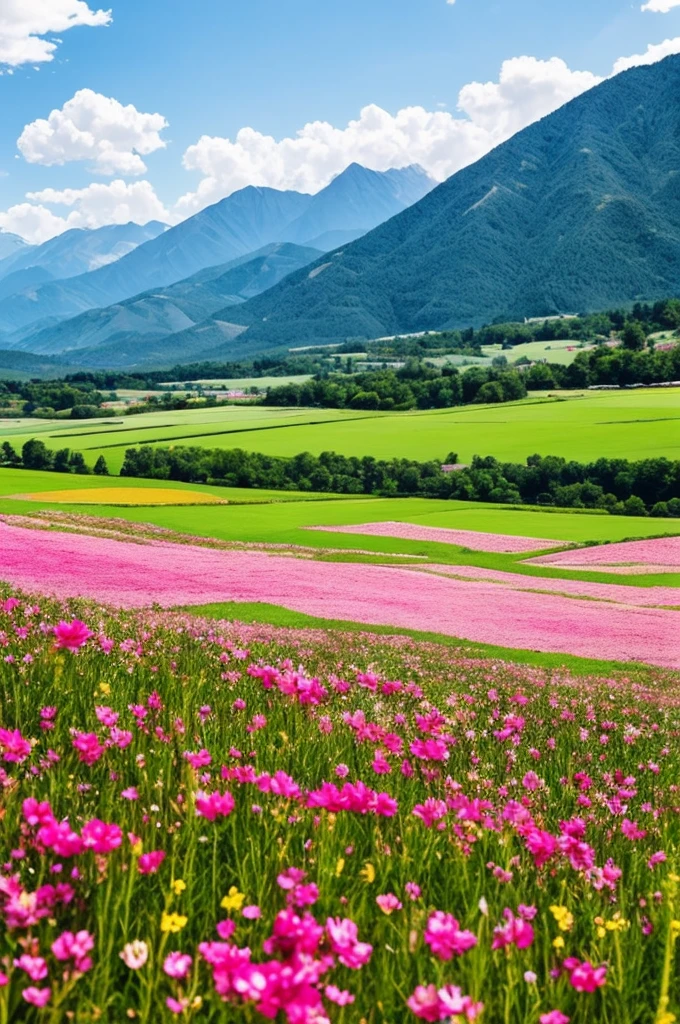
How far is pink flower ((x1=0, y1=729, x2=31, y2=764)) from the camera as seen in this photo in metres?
3.66

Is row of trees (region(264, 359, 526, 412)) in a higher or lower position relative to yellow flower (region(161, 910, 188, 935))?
higher

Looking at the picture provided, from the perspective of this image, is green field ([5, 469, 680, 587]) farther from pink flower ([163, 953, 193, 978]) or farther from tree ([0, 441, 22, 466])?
pink flower ([163, 953, 193, 978])

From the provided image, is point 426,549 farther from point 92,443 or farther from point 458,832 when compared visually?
point 92,443

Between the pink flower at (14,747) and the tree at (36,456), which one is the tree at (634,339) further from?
the pink flower at (14,747)

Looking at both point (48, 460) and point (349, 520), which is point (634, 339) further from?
point (349, 520)

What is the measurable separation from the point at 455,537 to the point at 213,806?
48.8 metres

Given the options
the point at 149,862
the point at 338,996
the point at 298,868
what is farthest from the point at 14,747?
the point at 338,996

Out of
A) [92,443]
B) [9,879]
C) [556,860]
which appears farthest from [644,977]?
[92,443]

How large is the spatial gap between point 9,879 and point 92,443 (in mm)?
89486

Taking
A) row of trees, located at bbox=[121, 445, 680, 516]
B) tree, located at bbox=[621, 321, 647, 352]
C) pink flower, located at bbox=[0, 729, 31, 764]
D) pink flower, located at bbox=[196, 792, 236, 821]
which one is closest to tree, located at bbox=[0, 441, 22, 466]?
row of trees, located at bbox=[121, 445, 680, 516]

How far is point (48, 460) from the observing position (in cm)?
7706

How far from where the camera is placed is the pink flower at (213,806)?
10.8 feet

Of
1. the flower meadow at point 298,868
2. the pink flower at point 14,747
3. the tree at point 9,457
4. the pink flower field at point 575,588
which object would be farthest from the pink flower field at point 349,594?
the tree at point 9,457

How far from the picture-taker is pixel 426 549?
1877 inches
